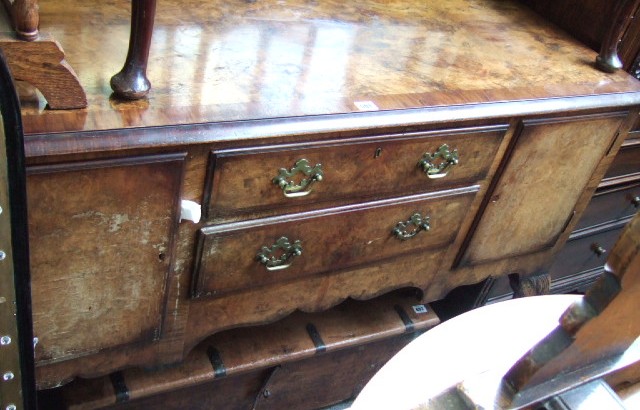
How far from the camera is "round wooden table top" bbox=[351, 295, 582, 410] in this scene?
870 mm

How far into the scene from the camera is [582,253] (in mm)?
2232

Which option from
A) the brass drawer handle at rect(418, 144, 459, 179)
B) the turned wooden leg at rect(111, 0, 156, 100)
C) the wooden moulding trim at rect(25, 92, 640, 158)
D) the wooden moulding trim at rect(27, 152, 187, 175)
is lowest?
the brass drawer handle at rect(418, 144, 459, 179)

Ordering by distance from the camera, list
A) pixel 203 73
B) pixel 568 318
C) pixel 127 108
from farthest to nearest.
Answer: pixel 203 73 → pixel 127 108 → pixel 568 318

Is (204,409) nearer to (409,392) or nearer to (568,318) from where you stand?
(409,392)

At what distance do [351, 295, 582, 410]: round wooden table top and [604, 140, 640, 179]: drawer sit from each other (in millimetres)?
1064

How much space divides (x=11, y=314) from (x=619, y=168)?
171cm

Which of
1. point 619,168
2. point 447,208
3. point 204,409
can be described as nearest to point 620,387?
point 447,208

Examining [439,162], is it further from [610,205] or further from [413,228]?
[610,205]

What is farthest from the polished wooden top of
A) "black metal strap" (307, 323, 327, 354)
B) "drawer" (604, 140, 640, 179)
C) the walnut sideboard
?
"black metal strap" (307, 323, 327, 354)

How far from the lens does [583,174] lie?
5.52 ft

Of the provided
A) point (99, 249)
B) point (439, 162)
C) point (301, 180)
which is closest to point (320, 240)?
point (301, 180)

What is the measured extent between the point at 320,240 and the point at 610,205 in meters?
1.17

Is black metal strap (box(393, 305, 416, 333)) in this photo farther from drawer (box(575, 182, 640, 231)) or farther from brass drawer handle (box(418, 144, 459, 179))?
drawer (box(575, 182, 640, 231))

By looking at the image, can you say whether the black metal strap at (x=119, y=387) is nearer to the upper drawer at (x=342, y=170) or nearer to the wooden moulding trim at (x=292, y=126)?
the upper drawer at (x=342, y=170)
